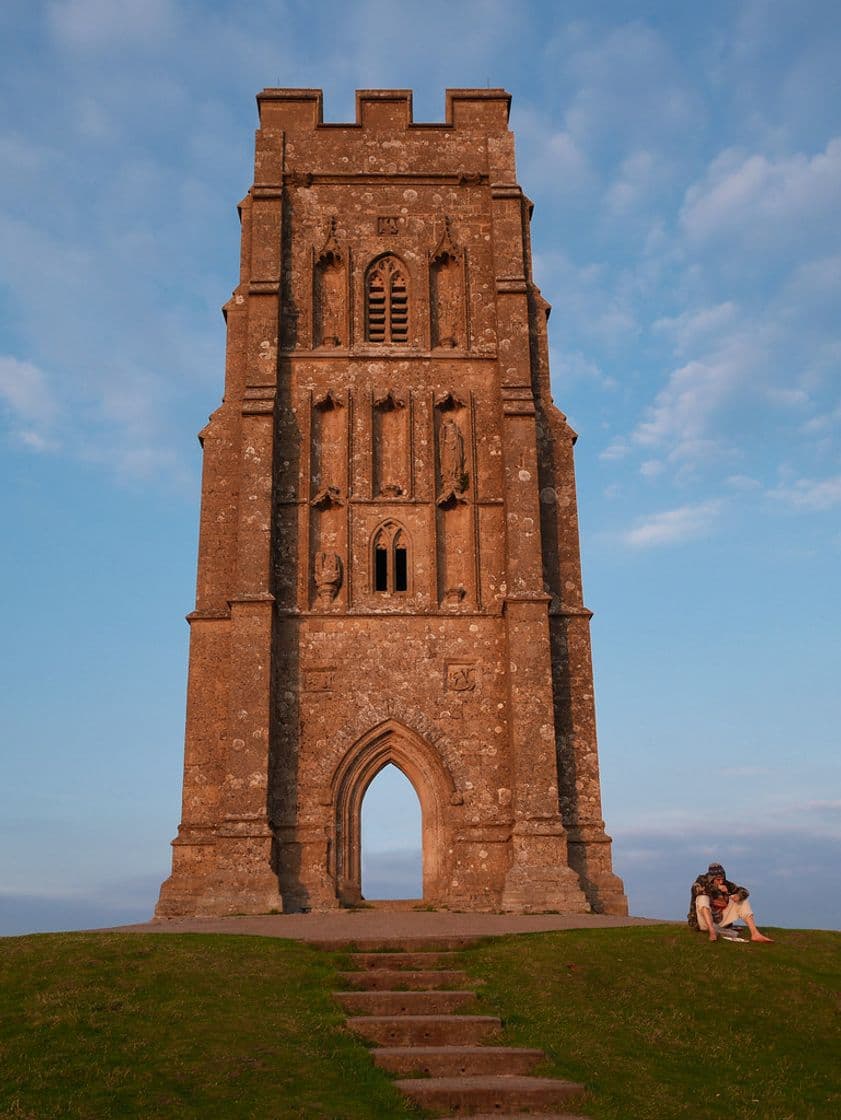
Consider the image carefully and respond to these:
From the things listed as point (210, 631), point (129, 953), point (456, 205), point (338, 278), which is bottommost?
point (129, 953)

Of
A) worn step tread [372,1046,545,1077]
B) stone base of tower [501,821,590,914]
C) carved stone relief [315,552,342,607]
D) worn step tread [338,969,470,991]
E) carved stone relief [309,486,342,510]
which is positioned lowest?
worn step tread [372,1046,545,1077]

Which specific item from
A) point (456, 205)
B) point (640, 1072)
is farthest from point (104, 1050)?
point (456, 205)

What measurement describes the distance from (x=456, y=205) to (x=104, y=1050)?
24261 mm

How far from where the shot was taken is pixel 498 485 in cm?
2766

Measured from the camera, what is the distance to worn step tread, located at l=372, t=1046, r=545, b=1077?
1130 centimetres

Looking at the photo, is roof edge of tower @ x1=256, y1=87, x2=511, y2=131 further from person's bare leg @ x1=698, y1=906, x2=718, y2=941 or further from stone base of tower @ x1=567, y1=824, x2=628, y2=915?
person's bare leg @ x1=698, y1=906, x2=718, y2=941

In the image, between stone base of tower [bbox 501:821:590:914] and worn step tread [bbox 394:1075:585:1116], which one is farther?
stone base of tower [bbox 501:821:590:914]

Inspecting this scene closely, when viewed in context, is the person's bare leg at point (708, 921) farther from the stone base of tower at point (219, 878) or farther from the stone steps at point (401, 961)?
the stone base of tower at point (219, 878)

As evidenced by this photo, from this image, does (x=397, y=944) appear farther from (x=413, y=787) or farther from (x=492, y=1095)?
(x=413, y=787)

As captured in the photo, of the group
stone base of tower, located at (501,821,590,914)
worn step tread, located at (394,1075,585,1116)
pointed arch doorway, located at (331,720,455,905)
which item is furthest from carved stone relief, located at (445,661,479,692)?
worn step tread, located at (394,1075,585,1116)

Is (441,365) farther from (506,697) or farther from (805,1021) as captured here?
(805,1021)

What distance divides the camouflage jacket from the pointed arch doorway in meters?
8.29

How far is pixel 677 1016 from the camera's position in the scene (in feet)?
42.3

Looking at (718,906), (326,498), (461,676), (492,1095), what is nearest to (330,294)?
(326,498)
